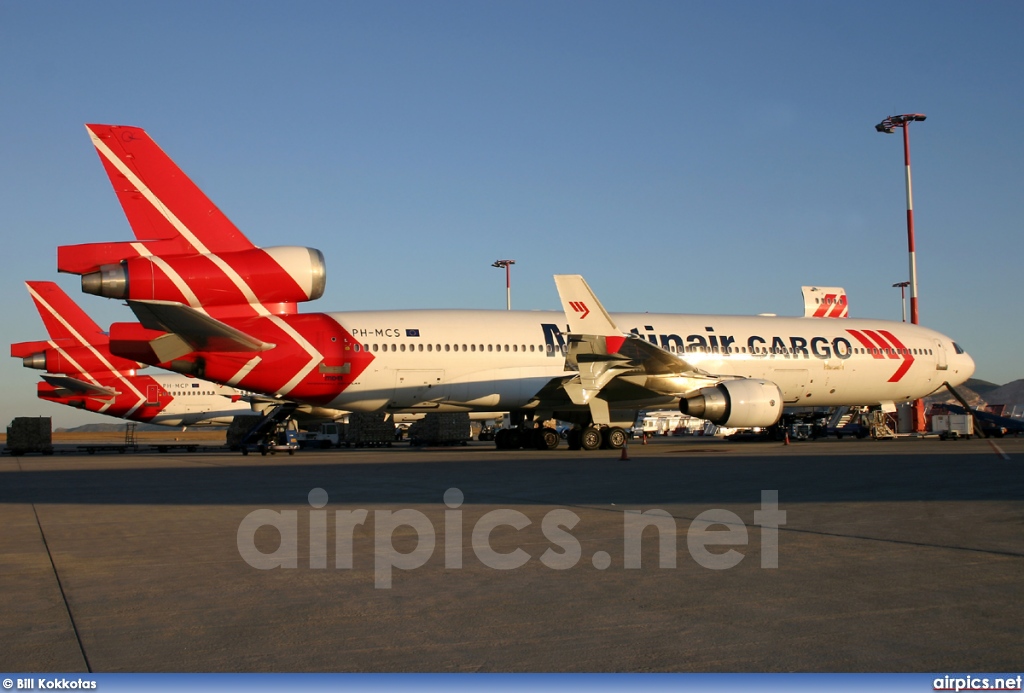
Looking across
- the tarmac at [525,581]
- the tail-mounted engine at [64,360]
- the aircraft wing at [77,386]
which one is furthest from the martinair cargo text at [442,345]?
the aircraft wing at [77,386]

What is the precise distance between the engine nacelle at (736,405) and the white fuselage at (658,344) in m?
4.61

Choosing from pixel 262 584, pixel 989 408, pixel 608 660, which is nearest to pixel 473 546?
pixel 262 584

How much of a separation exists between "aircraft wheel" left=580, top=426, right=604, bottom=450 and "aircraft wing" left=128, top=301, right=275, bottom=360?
30.1ft

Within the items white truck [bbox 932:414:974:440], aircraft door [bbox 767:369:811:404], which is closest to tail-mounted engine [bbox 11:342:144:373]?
aircraft door [bbox 767:369:811:404]

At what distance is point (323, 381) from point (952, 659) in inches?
854

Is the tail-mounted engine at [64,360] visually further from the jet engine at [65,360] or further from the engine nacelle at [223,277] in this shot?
the engine nacelle at [223,277]

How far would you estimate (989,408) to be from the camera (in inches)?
2089

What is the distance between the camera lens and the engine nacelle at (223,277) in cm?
1755

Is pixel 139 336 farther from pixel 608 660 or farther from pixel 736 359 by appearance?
pixel 608 660

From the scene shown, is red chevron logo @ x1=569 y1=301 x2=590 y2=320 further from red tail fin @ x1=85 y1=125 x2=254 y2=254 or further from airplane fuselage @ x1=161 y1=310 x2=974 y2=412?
red tail fin @ x1=85 y1=125 x2=254 y2=254

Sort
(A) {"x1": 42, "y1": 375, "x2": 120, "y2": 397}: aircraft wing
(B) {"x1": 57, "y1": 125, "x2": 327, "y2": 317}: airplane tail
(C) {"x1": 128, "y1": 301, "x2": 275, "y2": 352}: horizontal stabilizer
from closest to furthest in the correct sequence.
Result: (B) {"x1": 57, "y1": 125, "x2": 327, "y2": 317}: airplane tail < (C) {"x1": 128, "y1": 301, "x2": 275, "y2": 352}: horizontal stabilizer < (A) {"x1": 42, "y1": 375, "x2": 120, "y2": 397}: aircraft wing

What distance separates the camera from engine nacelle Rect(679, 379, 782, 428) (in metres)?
23.1

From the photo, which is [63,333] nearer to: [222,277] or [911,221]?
[222,277]

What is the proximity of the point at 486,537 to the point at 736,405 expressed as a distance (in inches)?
647
